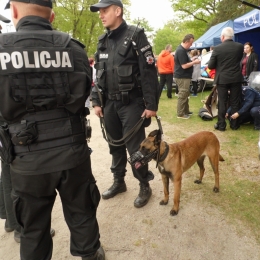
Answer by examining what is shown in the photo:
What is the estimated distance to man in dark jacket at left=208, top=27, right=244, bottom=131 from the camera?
4840 mm

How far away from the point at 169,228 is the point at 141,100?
1368mm

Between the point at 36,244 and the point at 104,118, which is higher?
the point at 104,118

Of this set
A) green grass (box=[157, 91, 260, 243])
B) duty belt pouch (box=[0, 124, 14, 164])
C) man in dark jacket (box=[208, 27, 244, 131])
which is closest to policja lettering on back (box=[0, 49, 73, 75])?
duty belt pouch (box=[0, 124, 14, 164])

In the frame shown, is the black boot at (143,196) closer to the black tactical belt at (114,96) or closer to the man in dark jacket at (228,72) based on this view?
the black tactical belt at (114,96)

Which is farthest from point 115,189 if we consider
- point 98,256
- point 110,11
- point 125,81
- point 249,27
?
point 249,27

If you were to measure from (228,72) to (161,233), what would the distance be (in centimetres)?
376

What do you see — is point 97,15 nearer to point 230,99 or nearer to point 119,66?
point 230,99

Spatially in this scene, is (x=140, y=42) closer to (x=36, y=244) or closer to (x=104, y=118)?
(x=104, y=118)

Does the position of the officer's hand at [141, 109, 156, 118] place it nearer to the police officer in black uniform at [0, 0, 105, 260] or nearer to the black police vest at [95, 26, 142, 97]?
the black police vest at [95, 26, 142, 97]

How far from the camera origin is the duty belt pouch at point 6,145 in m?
1.47

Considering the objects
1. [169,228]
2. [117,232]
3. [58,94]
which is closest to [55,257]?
[117,232]

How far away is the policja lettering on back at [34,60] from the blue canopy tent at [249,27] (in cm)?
611

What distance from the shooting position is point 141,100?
2555 millimetres

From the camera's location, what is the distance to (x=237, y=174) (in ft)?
11.1
